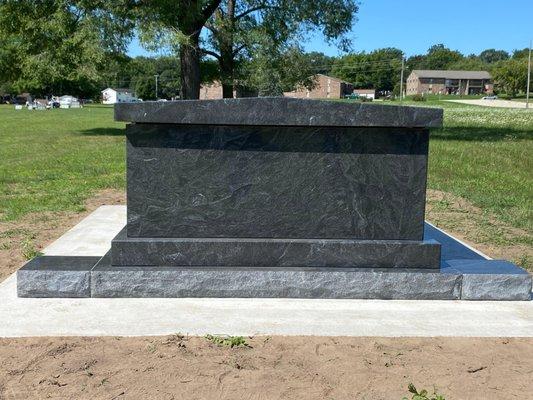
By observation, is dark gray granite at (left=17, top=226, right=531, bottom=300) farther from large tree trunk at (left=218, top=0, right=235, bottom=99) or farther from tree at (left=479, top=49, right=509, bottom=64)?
tree at (left=479, top=49, right=509, bottom=64)

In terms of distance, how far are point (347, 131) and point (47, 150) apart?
1507 centimetres

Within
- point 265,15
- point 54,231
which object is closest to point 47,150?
point 265,15

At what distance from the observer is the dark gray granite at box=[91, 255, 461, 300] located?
13.3 feet


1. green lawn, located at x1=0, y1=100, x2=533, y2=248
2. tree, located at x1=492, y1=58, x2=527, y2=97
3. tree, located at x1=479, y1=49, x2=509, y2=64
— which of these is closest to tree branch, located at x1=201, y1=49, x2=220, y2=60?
green lawn, located at x1=0, y1=100, x2=533, y2=248

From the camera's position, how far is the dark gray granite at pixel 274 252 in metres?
4.14

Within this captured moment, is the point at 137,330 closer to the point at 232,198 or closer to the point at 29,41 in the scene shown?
the point at 232,198

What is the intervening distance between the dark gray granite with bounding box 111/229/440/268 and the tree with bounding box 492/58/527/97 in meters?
101

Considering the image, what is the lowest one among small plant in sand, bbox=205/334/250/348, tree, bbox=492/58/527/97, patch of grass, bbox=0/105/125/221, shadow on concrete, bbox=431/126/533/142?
small plant in sand, bbox=205/334/250/348

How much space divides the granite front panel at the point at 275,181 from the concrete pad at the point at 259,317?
53cm

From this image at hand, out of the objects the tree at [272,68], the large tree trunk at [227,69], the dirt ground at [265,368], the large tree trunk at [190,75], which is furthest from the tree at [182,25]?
the dirt ground at [265,368]

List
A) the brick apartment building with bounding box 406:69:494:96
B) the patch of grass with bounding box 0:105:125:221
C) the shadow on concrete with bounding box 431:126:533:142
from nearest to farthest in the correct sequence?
1. the patch of grass with bounding box 0:105:125:221
2. the shadow on concrete with bounding box 431:126:533:142
3. the brick apartment building with bounding box 406:69:494:96

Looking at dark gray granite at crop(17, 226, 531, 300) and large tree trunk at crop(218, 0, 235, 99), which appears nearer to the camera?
dark gray granite at crop(17, 226, 531, 300)

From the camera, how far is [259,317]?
3725 mm

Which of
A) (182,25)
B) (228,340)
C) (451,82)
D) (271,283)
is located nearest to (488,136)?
(182,25)
